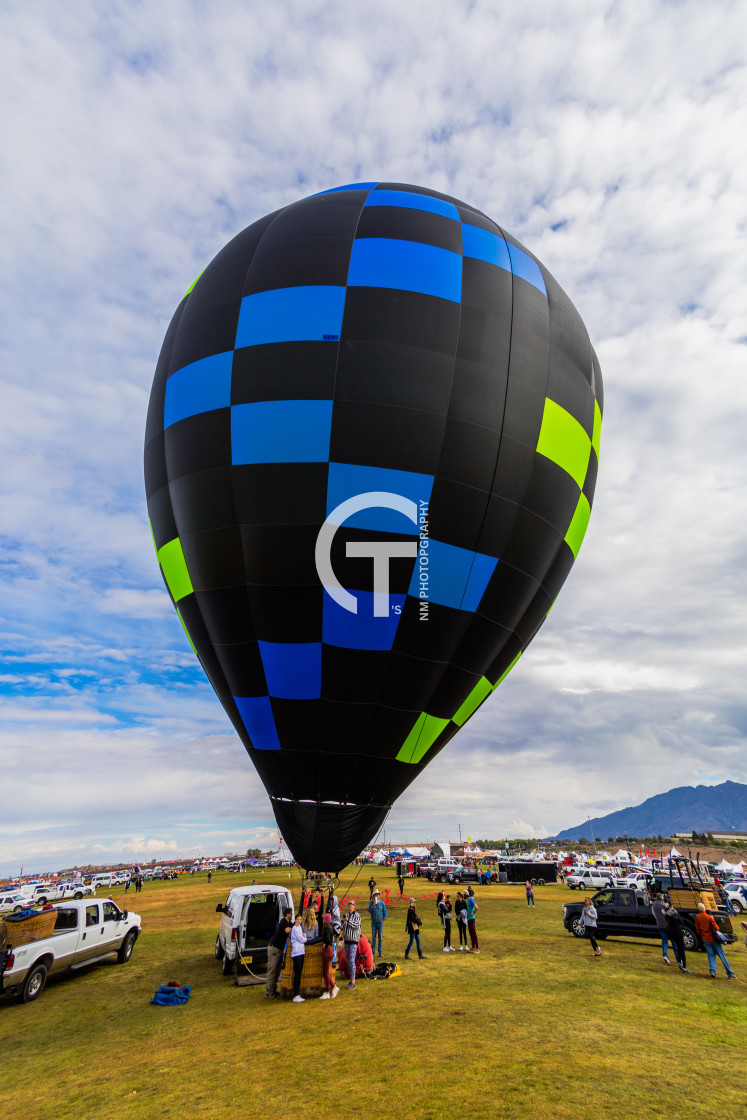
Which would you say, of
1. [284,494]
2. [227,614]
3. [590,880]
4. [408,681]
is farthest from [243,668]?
[590,880]

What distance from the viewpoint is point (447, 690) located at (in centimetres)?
983

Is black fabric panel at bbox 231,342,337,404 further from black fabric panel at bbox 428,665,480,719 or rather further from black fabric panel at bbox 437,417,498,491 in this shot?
black fabric panel at bbox 428,665,480,719

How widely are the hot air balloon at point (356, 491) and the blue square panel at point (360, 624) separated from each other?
0.03 meters

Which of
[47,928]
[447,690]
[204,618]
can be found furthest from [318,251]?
[47,928]

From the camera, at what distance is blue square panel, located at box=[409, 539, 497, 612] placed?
9.06 m

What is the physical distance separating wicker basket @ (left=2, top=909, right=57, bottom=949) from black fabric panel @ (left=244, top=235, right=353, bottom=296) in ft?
34.5

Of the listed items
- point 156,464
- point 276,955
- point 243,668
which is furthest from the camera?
point 156,464

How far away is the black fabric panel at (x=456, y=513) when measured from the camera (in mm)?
9055

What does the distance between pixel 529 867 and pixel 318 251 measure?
35073mm

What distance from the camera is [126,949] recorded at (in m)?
11.8

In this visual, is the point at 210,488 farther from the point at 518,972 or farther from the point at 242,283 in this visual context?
the point at 518,972

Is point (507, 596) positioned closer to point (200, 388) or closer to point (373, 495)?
point (373, 495)

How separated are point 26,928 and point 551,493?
1085 centimetres

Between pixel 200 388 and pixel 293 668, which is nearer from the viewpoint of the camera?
pixel 293 668
